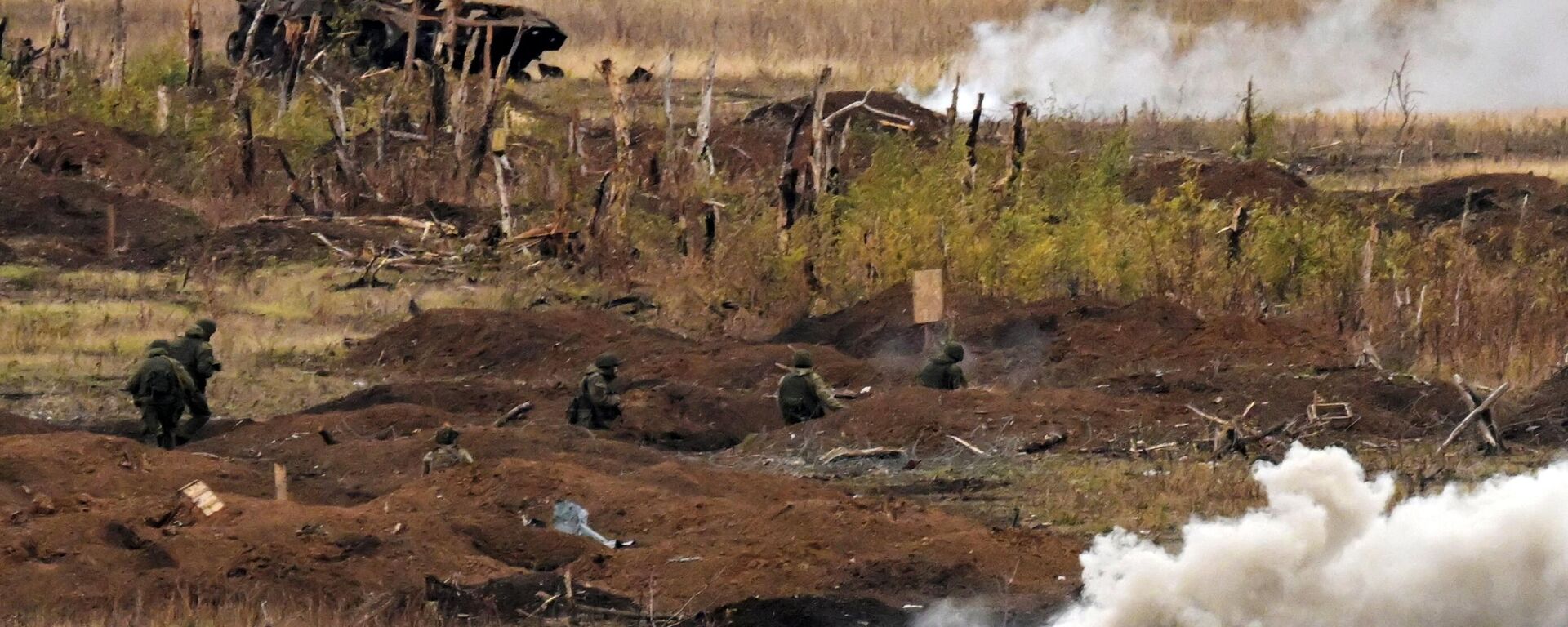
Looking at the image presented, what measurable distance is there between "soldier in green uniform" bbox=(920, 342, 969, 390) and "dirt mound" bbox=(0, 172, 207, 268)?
10.3 m

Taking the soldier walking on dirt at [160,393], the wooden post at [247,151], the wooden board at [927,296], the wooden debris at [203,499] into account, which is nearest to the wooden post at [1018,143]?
the wooden board at [927,296]

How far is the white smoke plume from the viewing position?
25.7ft

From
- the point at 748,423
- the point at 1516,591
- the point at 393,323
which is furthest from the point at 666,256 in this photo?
the point at 1516,591

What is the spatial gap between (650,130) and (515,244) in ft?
25.7

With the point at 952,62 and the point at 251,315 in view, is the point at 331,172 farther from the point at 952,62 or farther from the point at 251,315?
the point at 952,62

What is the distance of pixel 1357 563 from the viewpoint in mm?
8164

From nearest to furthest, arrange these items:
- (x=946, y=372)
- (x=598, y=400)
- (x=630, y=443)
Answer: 1. (x=630, y=443)
2. (x=598, y=400)
3. (x=946, y=372)

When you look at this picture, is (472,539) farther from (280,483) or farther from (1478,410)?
(1478,410)

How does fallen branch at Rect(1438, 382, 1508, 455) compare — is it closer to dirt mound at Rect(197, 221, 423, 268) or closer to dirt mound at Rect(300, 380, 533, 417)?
dirt mound at Rect(300, 380, 533, 417)

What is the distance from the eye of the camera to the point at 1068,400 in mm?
16484

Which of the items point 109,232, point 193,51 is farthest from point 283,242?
point 193,51

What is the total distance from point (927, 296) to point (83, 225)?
37.9 ft

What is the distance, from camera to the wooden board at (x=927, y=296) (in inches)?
701

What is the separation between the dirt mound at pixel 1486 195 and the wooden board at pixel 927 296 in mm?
12009
